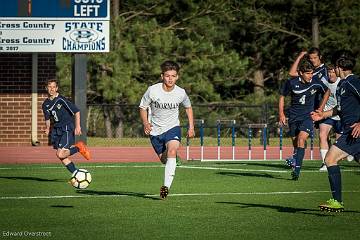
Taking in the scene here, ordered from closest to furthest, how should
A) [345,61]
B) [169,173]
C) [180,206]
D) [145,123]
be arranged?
1. [345,61]
2. [180,206]
3. [169,173]
4. [145,123]

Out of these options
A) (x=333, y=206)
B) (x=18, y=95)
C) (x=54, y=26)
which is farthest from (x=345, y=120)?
(x=18, y=95)

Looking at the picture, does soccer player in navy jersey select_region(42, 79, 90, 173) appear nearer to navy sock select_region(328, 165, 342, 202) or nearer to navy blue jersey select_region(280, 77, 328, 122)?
navy blue jersey select_region(280, 77, 328, 122)

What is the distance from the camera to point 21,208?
49.2 ft

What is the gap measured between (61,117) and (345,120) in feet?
23.9

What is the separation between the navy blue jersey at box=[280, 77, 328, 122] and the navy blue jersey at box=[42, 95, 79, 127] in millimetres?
3831

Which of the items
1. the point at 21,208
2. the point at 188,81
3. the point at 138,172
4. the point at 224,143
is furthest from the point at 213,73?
the point at 21,208

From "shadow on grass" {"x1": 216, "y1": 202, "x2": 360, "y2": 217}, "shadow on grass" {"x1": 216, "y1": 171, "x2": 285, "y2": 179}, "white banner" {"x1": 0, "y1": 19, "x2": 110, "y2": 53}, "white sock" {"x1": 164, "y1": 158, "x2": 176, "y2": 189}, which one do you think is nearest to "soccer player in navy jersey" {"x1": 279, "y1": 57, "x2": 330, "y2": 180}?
"shadow on grass" {"x1": 216, "y1": 171, "x2": 285, "y2": 179}

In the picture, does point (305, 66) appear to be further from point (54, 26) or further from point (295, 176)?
point (54, 26)

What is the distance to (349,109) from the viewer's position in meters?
14.1

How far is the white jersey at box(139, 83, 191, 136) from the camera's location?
16.5 meters

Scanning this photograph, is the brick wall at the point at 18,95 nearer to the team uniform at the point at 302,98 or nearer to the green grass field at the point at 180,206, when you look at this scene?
the green grass field at the point at 180,206

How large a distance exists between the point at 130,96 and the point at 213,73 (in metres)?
4.97

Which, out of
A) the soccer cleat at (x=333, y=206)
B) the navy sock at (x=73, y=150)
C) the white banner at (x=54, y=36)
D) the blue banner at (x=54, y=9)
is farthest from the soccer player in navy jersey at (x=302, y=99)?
the blue banner at (x=54, y=9)

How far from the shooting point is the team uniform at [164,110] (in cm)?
1655
